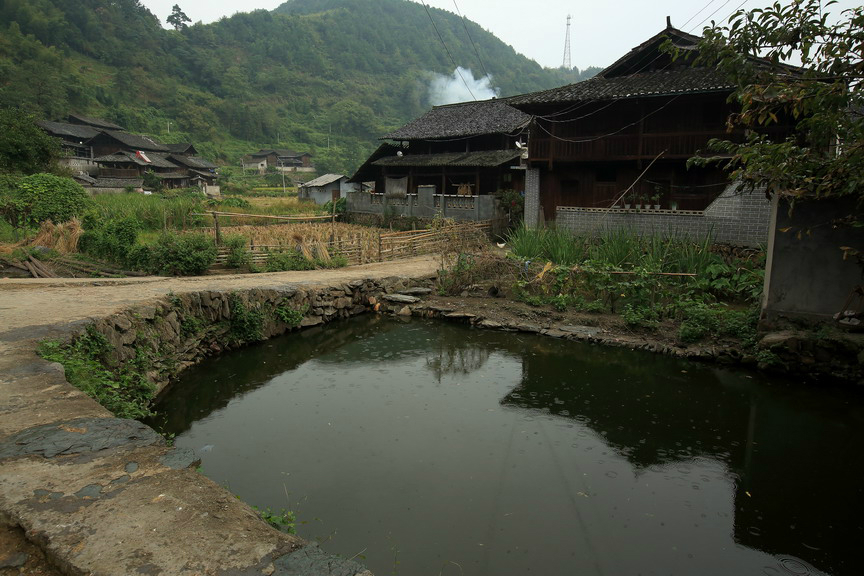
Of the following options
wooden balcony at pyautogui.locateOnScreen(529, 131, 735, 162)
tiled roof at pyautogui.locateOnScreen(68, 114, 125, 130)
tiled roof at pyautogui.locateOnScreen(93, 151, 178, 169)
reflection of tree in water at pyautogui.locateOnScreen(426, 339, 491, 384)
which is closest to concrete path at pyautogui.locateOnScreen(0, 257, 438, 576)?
reflection of tree in water at pyautogui.locateOnScreen(426, 339, 491, 384)

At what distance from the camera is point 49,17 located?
71438 millimetres

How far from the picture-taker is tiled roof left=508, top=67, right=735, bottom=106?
16.9 metres

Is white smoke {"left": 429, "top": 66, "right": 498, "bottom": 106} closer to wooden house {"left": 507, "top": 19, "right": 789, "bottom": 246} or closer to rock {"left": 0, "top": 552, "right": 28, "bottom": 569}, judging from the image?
wooden house {"left": 507, "top": 19, "right": 789, "bottom": 246}

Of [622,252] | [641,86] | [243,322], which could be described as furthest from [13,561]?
[641,86]

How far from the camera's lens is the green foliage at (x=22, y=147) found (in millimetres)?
25141

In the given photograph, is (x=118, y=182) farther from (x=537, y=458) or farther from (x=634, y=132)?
(x=537, y=458)

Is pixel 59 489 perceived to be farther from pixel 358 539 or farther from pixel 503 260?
pixel 503 260

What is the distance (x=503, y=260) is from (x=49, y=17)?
84256mm

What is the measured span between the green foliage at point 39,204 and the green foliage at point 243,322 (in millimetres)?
10370

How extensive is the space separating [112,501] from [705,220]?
16647 millimetres

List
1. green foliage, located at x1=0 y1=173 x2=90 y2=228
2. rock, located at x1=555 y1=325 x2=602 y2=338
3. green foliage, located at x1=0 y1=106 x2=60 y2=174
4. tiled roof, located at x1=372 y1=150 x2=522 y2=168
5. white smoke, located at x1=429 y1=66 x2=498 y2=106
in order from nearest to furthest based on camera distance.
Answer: rock, located at x1=555 y1=325 x2=602 y2=338
green foliage, located at x1=0 y1=173 x2=90 y2=228
tiled roof, located at x1=372 y1=150 x2=522 y2=168
green foliage, located at x1=0 y1=106 x2=60 y2=174
white smoke, located at x1=429 y1=66 x2=498 y2=106

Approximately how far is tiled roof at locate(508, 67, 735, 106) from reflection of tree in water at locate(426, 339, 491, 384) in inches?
448

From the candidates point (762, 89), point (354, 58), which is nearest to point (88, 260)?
point (762, 89)

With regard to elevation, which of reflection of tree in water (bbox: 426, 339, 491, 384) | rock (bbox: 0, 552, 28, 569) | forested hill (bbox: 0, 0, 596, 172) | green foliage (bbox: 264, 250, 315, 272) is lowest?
reflection of tree in water (bbox: 426, 339, 491, 384)
